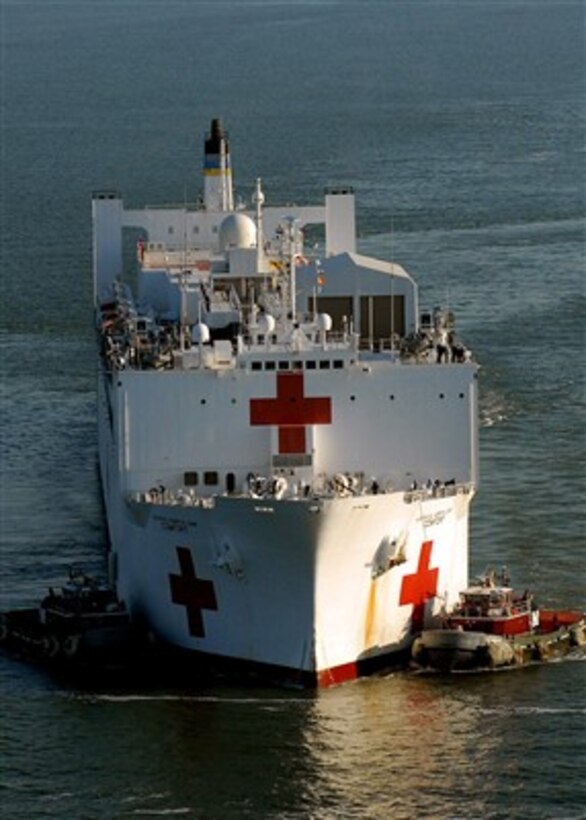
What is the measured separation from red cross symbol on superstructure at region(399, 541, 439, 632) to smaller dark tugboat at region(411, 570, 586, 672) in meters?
0.25

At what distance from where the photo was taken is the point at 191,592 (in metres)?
39.2

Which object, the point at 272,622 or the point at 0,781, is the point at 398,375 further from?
the point at 0,781

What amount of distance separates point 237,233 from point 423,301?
17.3 meters

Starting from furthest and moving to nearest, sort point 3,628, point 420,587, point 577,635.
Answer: point 3,628 → point 577,635 → point 420,587

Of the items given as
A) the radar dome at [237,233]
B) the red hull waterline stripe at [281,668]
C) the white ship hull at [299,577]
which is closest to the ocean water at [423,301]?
the red hull waterline stripe at [281,668]

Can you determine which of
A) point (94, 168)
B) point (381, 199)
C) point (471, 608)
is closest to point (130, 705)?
point (471, 608)

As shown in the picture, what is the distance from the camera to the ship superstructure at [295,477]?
38.3 metres

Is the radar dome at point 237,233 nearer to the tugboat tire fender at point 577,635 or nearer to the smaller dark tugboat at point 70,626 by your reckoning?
the smaller dark tugboat at point 70,626

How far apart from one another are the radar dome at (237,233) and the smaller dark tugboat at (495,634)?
32.8 ft

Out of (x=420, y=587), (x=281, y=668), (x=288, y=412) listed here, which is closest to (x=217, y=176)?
(x=288, y=412)

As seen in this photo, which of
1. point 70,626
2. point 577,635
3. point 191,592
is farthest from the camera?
point 70,626

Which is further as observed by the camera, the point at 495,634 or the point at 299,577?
the point at 495,634

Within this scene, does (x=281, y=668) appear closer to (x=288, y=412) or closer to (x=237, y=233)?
(x=288, y=412)

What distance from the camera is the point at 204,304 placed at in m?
43.8
